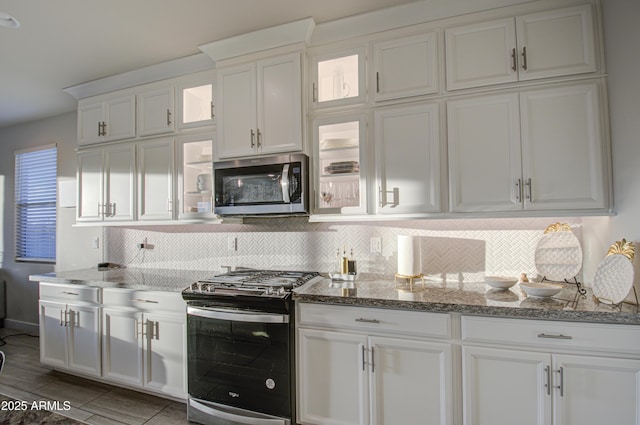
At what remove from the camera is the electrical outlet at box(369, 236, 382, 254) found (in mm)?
2451

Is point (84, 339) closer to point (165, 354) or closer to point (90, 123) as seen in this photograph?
point (165, 354)

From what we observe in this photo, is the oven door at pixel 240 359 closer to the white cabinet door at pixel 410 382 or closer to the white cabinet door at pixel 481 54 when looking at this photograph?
the white cabinet door at pixel 410 382

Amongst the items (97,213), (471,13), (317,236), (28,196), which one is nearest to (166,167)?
(97,213)

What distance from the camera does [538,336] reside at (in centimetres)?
156

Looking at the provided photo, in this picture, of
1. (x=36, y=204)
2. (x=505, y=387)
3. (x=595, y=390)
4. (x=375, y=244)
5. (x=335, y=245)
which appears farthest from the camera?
(x=36, y=204)

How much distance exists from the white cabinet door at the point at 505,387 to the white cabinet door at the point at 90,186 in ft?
10.8

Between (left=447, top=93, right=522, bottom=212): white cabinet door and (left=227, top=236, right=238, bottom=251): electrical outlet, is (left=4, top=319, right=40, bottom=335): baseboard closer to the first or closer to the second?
(left=227, top=236, right=238, bottom=251): electrical outlet

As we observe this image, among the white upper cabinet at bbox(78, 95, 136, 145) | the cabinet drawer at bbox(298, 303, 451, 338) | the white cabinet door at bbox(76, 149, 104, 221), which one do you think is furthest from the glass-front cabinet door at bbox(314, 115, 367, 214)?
the white cabinet door at bbox(76, 149, 104, 221)

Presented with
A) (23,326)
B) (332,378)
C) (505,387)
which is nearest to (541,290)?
(505,387)

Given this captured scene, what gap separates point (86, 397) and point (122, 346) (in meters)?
0.50

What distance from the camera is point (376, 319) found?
5.98 ft

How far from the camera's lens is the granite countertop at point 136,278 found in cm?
246

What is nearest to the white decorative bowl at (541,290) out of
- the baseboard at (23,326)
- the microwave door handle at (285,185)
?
the microwave door handle at (285,185)

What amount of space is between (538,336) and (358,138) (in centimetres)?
153
